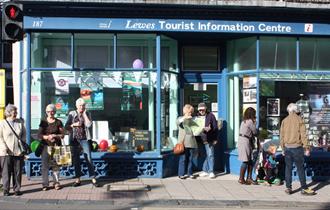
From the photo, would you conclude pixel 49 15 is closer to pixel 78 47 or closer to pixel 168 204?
pixel 78 47

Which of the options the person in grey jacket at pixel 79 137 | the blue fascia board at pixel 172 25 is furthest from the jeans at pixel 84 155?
the blue fascia board at pixel 172 25

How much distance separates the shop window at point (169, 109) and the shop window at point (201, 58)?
2.03 feet

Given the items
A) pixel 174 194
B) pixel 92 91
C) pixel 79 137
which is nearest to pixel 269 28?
pixel 92 91

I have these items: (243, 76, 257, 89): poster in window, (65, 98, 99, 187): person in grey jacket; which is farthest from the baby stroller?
(65, 98, 99, 187): person in grey jacket

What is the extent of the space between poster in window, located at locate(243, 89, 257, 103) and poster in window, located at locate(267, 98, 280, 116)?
15.2 inches

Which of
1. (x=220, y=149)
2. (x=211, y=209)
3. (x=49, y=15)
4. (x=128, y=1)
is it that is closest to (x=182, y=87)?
(x=220, y=149)

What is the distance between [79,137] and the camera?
11.3 meters

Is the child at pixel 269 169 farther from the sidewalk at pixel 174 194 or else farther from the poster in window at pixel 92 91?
the poster in window at pixel 92 91

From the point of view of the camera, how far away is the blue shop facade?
12.5 meters

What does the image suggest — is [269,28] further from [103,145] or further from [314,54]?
[103,145]

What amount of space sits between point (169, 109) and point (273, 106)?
8.61 ft

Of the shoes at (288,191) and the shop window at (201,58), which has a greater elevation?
the shop window at (201,58)

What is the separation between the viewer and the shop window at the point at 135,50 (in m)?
12.9

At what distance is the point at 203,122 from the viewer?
12859 mm
